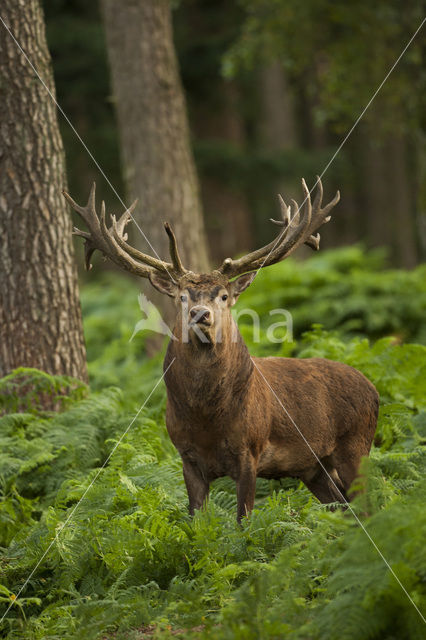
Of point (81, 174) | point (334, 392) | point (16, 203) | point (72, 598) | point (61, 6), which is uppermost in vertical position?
point (61, 6)

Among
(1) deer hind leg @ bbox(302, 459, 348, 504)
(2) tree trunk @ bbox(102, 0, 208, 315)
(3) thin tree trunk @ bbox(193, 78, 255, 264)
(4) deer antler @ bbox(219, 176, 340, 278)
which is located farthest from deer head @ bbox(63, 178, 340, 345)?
(3) thin tree trunk @ bbox(193, 78, 255, 264)

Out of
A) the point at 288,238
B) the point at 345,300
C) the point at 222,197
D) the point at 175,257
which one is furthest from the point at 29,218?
the point at 222,197

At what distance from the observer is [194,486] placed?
5.34 m

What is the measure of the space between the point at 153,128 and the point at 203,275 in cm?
578

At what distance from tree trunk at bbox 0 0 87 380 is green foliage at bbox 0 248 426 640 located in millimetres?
414

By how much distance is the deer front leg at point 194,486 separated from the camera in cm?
534

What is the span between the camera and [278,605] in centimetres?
391

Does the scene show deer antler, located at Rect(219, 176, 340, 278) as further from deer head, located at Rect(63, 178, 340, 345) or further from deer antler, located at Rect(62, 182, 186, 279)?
deer antler, located at Rect(62, 182, 186, 279)

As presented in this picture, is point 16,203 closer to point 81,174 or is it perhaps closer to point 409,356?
point 409,356

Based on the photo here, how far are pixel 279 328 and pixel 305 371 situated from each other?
4.46 m

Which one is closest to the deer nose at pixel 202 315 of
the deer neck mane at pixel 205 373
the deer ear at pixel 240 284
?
the deer neck mane at pixel 205 373

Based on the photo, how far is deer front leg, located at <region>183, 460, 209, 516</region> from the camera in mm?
5344

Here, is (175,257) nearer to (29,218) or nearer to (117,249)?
(117,249)

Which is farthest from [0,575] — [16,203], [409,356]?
[409,356]
